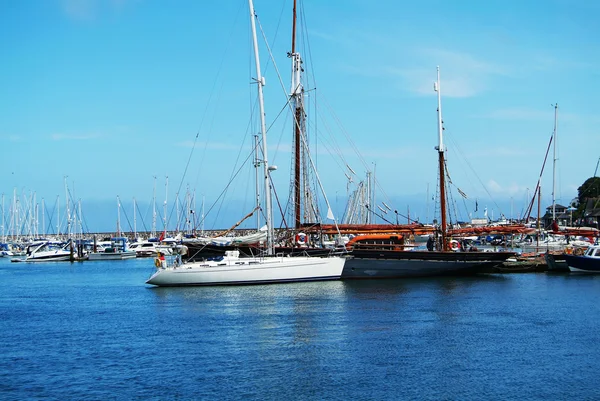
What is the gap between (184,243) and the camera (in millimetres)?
61031

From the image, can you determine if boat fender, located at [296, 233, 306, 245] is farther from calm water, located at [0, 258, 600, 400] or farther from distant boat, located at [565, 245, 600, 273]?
distant boat, located at [565, 245, 600, 273]

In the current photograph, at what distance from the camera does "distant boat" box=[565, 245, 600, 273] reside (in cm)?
6389

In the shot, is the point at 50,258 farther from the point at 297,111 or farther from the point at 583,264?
the point at 583,264

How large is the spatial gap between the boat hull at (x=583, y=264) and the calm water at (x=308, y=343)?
10.3m

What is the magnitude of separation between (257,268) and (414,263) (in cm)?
1411

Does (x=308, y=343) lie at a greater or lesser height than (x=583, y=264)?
lesser

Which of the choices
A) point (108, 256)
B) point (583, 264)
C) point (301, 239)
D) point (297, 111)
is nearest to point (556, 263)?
point (583, 264)

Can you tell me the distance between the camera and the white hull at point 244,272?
54.3 m

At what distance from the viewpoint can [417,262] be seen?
60688mm

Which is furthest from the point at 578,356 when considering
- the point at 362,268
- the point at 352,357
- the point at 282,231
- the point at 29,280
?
the point at 29,280

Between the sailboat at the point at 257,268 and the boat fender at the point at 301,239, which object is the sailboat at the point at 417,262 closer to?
the sailboat at the point at 257,268

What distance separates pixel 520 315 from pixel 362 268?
2015 cm

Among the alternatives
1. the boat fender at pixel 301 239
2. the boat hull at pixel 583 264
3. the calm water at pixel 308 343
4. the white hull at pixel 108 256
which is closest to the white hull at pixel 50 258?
the white hull at pixel 108 256

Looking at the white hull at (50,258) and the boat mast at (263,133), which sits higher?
the boat mast at (263,133)
